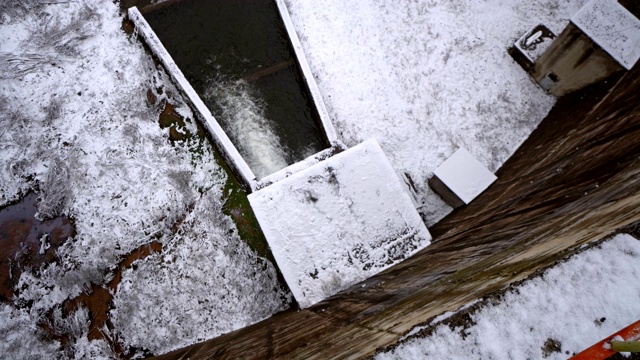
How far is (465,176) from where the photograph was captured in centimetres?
514

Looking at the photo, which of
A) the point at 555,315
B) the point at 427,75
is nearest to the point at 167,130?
the point at 427,75

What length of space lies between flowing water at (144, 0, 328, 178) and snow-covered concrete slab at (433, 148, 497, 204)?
1854 mm

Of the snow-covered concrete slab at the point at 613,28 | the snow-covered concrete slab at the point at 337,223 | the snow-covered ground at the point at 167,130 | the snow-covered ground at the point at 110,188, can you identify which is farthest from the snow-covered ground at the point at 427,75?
the snow-covered ground at the point at 110,188

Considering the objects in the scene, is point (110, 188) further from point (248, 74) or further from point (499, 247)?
point (499, 247)

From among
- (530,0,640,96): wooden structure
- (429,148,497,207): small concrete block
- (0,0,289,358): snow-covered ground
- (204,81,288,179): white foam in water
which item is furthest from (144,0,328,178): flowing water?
(530,0,640,96): wooden structure

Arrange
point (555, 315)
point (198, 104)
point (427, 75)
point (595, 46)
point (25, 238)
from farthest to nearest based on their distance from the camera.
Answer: point (427, 75) < point (198, 104) < point (25, 238) < point (595, 46) < point (555, 315)

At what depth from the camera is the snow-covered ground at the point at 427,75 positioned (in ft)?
18.8

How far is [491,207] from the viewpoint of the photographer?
465 cm

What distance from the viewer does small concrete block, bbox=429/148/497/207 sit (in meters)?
5.12

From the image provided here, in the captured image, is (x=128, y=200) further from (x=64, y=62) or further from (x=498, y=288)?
(x=498, y=288)

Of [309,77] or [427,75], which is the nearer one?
[309,77]

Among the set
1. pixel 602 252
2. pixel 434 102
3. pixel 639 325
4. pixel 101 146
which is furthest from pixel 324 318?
pixel 101 146

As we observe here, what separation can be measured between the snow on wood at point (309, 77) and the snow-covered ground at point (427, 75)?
0.17 metres

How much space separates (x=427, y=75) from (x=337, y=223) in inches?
122
